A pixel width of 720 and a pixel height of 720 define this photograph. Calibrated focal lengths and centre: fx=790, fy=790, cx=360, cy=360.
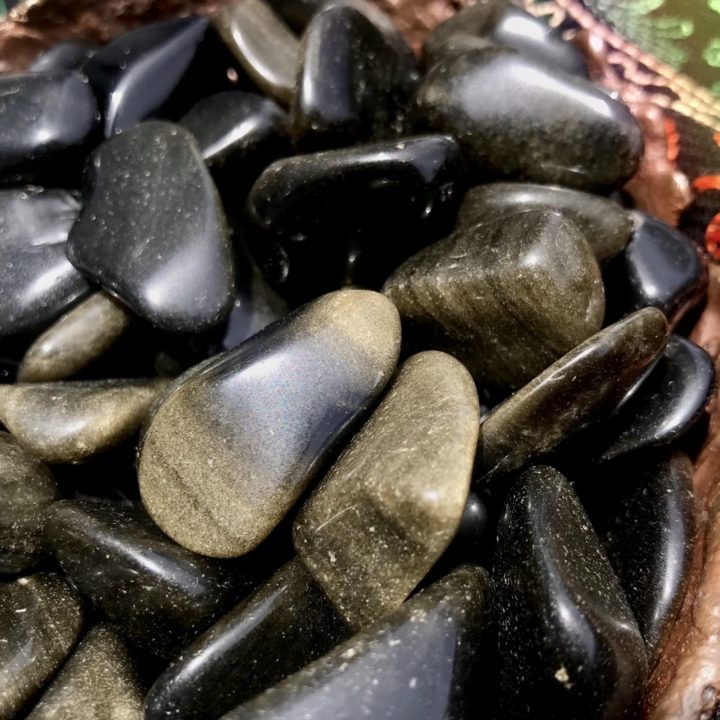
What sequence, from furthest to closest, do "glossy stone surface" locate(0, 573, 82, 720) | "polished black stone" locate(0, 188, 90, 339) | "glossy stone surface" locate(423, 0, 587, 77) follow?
"glossy stone surface" locate(423, 0, 587, 77), "polished black stone" locate(0, 188, 90, 339), "glossy stone surface" locate(0, 573, 82, 720)

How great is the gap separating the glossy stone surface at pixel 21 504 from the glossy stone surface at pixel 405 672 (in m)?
0.26

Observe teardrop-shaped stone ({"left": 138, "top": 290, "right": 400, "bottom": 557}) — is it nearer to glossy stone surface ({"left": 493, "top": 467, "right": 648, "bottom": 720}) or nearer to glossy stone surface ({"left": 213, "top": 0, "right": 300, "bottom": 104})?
glossy stone surface ({"left": 493, "top": 467, "right": 648, "bottom": 720})

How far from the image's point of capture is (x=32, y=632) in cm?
58

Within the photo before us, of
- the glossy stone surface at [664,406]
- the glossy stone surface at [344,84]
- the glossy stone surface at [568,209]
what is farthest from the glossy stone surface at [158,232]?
the glossy stone surface at [664,406]

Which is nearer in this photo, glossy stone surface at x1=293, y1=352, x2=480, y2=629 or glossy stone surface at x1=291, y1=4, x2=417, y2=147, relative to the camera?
glossy stone surface at x1=293, y1=352, x2=480, y2=629

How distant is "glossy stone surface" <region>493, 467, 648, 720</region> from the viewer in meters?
0.46

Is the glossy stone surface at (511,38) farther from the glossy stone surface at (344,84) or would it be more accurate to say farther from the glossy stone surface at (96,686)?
the glossy stone surface at (96,686)

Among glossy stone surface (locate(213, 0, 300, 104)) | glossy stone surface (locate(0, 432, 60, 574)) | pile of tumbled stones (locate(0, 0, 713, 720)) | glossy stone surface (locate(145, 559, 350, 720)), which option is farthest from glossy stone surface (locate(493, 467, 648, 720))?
glossy stone surface (locate(213, 0, 300, 104))

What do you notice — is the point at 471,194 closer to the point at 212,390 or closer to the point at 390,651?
the point at 212,390

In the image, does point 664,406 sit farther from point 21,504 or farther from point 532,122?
point 21,504

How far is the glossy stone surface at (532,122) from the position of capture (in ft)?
2.29

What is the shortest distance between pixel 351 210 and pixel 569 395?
0.80 feet

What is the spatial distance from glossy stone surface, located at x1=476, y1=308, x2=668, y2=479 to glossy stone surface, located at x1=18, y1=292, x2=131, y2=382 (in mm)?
327

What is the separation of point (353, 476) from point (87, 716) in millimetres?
253
